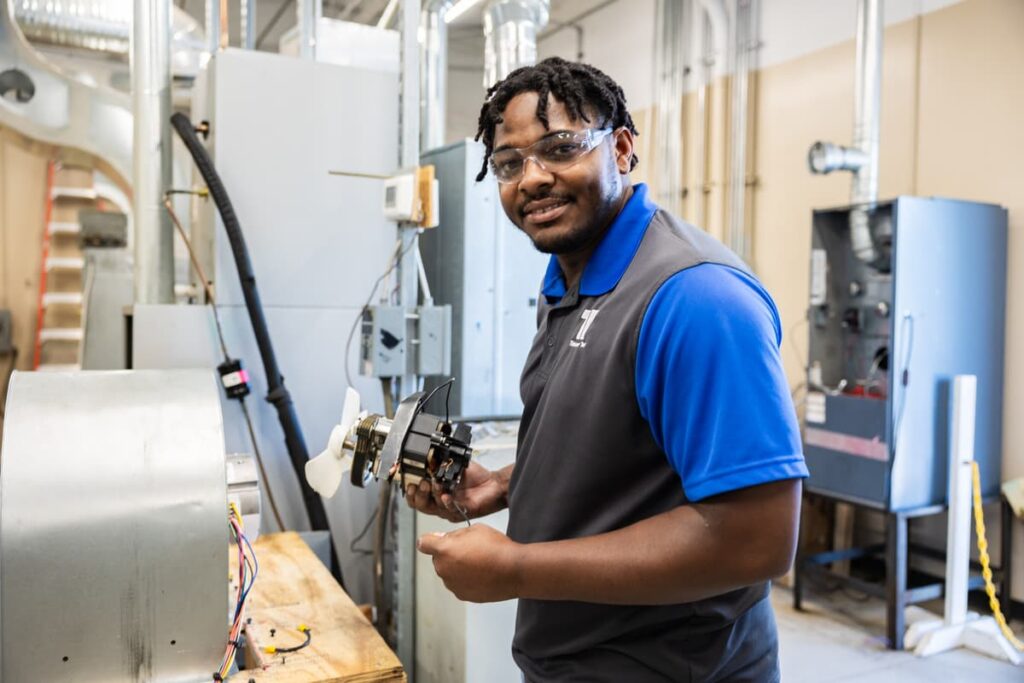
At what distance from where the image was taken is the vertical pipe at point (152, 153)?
2393 mm

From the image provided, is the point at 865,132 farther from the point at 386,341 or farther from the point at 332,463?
the point at 332,463

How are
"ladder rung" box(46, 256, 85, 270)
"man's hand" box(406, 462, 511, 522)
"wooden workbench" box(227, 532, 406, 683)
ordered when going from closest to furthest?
"man's hand" box(406, 462, 511, 522)
"wooden workbench" box(227, 532, 406, 683)
"ladder rung" box(46, 256, 85, 270)

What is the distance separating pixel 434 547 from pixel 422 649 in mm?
1357

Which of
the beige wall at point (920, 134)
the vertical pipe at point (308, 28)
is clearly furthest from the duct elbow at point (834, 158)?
the vertical pipe at point (308, 28)

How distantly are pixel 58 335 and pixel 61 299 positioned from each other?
25cm

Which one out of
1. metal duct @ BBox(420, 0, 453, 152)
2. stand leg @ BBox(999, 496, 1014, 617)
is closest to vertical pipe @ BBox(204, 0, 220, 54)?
metal duct @ BBox(420, 0, 453, 152)

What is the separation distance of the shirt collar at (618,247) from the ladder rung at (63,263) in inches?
202

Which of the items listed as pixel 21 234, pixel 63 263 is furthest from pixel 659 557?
pixel 21 234

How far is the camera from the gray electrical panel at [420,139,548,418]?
100 inches

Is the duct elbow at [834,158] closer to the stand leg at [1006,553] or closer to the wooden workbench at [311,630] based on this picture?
the stand leg at [1006,553]

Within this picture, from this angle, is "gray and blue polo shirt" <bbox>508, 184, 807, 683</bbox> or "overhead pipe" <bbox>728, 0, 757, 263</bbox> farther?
"overhead pipe" <bbox>728, 0, 757, 263</bbox>

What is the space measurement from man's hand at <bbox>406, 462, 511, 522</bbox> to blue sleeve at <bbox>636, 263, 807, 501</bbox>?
44 cm

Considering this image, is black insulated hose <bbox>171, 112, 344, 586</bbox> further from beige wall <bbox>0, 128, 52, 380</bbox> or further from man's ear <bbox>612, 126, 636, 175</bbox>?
beige wall <bbox>0, 128, 52, 380</bbox>

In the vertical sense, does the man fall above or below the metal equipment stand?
above
